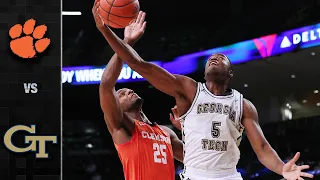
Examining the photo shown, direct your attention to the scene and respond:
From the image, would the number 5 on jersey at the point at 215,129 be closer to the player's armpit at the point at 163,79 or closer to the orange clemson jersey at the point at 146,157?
the player's armpit at the point at 163,79

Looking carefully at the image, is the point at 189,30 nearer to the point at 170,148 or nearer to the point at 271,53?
the point at 271,53

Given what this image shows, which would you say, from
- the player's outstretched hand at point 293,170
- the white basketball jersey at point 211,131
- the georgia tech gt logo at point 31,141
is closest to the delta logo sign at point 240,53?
the georgia tech gt logo at point 31,141

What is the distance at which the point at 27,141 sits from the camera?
5.70 m

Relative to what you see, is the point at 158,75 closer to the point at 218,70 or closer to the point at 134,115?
the point at 218,70

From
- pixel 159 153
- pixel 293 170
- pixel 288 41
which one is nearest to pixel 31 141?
pixel 159 153

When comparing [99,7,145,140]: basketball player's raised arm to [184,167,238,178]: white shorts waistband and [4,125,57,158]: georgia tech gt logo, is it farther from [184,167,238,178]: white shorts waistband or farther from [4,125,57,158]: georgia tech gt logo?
[4,125,57,158]: georgia tech gt logo

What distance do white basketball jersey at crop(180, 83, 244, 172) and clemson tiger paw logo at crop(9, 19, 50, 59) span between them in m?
2.84

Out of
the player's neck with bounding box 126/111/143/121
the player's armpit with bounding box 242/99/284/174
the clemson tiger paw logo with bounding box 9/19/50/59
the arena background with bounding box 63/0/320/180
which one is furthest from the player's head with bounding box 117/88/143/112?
the arena background with bounding box 63/0/320/180

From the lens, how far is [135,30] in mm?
3361

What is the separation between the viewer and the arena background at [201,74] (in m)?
10.0

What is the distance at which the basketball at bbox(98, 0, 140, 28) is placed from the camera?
3289 millimetres

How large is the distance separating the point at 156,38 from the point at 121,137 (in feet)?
26.2

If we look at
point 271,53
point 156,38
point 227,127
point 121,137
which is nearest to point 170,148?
point 121,137

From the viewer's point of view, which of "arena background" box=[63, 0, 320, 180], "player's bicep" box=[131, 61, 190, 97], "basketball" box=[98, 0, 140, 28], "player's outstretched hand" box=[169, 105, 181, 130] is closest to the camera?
"player's bicep" box=[131, 61, 190, 97]
